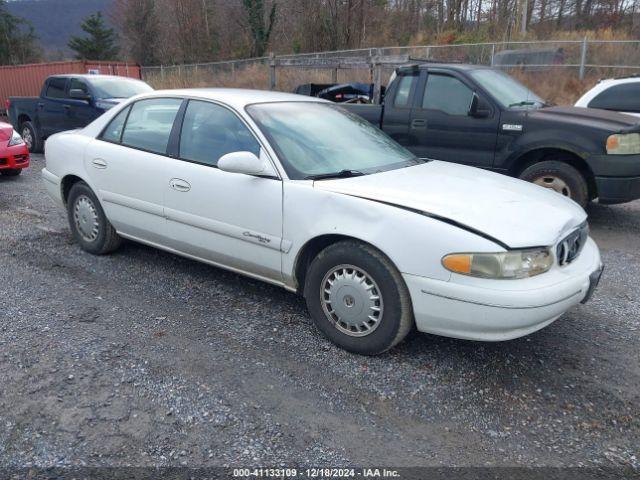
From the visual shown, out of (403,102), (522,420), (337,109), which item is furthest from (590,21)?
(522,420)

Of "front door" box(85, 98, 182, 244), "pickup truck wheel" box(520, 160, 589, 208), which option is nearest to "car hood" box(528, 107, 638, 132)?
"pickup truck wheel" box(520, 160, 589, 208)

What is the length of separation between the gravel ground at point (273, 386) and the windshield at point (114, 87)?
7.36 meters

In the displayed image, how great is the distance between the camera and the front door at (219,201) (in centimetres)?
370

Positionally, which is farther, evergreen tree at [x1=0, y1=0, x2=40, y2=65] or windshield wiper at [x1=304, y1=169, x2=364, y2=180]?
evergreen tree at [x1=0, y1=0, x2=40, y2=65]

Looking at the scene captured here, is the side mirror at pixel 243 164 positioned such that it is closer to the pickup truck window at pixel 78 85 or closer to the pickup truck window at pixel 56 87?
the pickup truck window at pixel 78 85

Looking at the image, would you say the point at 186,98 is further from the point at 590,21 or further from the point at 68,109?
the point at 590,21

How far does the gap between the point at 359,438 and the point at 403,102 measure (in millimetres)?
5359

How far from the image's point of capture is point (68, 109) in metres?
11.1

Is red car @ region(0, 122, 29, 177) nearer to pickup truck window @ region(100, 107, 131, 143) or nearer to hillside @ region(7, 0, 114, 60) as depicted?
pickup truck window @ region(100, 107, 131, 143)

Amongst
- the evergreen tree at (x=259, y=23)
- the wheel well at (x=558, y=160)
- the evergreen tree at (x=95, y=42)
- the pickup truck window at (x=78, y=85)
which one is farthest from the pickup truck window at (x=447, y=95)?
the evergreen tree at (x=95, y=42)

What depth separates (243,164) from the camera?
3602 mm

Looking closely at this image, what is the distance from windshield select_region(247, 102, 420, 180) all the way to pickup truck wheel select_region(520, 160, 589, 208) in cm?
262

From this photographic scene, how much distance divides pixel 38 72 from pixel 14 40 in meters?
30.8

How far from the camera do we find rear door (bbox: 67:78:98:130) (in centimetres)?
1066
